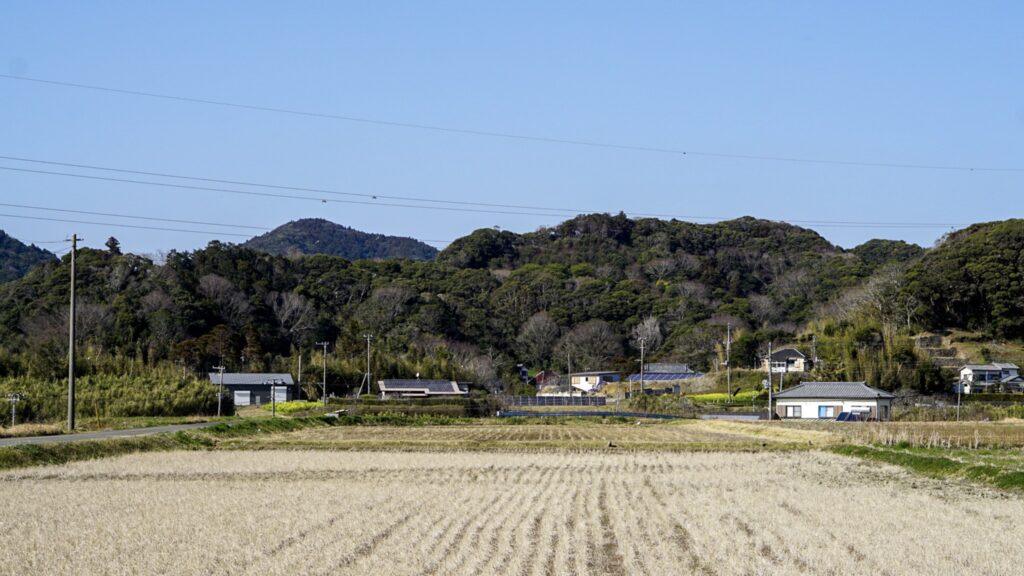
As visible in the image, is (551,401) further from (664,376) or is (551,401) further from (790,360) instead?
(790,360)

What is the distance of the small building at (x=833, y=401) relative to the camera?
4950 centimetres

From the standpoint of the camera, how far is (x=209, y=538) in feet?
39.2

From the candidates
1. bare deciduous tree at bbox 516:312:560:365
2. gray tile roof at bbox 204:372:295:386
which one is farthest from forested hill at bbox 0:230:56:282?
gray tile roof at bbox 204:372:295:386

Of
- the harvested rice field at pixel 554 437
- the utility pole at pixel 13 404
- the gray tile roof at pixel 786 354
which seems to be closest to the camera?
the harvested rice field at pixel 554 437

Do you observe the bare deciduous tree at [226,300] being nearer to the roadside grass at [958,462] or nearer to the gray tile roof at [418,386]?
the gray tile roof at [418,386]

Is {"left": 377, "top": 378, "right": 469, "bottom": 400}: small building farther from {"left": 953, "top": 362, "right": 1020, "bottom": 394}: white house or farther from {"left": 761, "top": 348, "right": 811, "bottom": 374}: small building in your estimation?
{"left": 953, "top": 362, "right": 1020, "bottom": 394}: white house

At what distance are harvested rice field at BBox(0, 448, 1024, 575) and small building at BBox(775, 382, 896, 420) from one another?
2795 cm

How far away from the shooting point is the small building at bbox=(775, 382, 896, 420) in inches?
1949

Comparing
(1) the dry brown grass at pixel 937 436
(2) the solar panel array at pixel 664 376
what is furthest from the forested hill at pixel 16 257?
(1) the dry brown grass at pixel 937 436

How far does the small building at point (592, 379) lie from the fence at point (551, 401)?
13063 millimetres

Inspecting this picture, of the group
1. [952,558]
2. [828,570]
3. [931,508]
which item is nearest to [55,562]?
[828,570]

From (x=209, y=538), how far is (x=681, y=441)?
24430mm

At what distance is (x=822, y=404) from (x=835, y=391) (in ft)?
2.89

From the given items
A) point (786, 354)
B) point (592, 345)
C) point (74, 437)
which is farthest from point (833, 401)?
point (592, 345)
